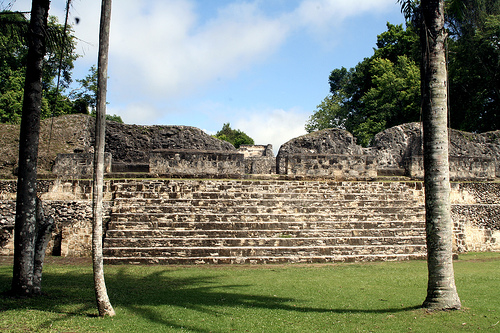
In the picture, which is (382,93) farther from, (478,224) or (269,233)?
(269,233)

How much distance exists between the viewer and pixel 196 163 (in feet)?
42.2

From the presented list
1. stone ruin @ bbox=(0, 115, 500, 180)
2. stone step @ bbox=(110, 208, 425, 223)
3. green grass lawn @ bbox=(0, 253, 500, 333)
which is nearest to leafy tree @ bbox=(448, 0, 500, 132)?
A: stone ruin @ bbox=(0, 115, 500, 180)

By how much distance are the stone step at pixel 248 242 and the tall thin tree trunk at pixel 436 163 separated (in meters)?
4.42

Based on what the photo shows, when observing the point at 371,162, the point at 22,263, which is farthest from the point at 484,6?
the point at 22,263

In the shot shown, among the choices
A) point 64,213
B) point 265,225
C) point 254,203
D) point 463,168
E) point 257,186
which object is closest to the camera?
point 265,225

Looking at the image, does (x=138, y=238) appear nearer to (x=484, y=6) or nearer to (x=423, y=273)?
(x=423, y=273)

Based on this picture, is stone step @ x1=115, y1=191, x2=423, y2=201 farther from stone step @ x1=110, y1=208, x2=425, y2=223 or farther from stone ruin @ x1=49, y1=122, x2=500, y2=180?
stone ruin @ x1=49, y1=122, x2=500, y2=180

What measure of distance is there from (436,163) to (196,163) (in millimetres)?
8447

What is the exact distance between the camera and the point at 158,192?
10938mm

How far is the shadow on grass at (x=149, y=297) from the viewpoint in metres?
5.43

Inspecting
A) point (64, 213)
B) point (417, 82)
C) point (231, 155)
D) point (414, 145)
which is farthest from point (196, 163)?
point (417, 82)

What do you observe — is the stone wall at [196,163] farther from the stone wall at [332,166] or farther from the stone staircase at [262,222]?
the stone wall at [332,166]

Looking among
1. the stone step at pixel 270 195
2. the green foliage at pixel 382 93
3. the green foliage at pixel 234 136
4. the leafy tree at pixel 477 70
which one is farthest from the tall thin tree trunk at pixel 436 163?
the green foliage at pixel 234 136

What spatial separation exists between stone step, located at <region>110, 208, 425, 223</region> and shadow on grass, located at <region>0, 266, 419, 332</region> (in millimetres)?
2167
